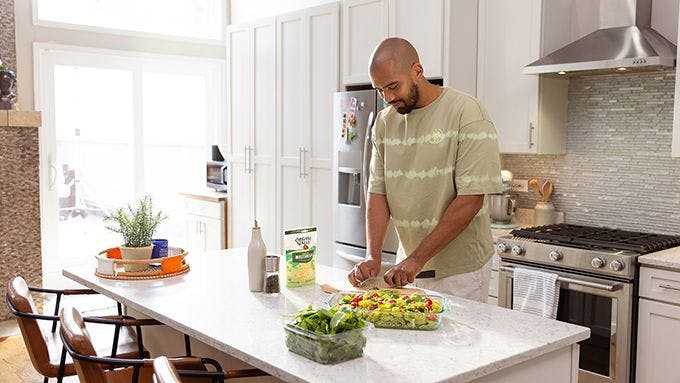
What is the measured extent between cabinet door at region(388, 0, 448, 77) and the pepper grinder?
192 centimetres

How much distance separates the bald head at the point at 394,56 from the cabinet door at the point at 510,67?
151cm

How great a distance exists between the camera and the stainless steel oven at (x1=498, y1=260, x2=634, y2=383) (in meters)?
3.21

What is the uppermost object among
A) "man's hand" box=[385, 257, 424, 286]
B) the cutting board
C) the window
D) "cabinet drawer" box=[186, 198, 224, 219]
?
the window

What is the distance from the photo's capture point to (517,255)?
11.8 ft

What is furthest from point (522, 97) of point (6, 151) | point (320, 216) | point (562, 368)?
point (6, 151)

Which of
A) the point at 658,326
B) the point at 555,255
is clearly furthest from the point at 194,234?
the point at 658,326

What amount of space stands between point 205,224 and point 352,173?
7.31ft

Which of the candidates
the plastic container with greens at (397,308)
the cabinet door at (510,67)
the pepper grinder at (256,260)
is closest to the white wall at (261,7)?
the cabinet door at (510,67)

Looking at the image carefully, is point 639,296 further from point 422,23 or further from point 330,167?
point 330,167

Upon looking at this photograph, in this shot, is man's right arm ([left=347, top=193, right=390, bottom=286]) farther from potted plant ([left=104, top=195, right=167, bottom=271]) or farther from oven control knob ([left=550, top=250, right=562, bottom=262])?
oven control knob ([left=550, top=250, right=562, bottom=262])

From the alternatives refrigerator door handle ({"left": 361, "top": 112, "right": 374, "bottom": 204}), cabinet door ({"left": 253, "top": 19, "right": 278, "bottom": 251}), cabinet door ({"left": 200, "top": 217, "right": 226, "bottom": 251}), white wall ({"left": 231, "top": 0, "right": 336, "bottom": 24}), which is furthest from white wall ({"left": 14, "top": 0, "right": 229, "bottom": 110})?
refrigerator door handle ({"left": 361, "top": 112, "right": 374, "bottom": 204})

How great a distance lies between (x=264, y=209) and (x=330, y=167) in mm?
949

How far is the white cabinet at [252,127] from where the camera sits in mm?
5398

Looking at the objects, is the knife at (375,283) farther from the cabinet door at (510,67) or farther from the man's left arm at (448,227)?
the cabinet door at (510,67)
